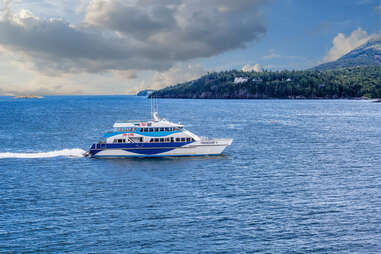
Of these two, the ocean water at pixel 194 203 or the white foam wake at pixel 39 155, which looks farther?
the white foam wake at pixel 39 155

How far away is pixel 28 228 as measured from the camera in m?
32.7

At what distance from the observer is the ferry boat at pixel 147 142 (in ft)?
209

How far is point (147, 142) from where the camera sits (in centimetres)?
6400

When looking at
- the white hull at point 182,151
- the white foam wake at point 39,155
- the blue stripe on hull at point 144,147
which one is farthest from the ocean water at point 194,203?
the blue stripe on hull at point 144,147

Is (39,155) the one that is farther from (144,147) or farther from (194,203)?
(194,203)

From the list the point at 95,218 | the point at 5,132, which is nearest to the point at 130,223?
the point at 95,218

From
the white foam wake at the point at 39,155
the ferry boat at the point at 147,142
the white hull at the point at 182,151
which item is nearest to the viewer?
the ferry boat at the point at 147,142

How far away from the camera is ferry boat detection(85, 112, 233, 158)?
209ft

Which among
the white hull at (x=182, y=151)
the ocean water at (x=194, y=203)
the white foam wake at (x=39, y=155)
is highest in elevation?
the white hull at (x=182, y=151)

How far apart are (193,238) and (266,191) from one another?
52.9 ft

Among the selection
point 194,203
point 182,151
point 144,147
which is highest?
point 144,147

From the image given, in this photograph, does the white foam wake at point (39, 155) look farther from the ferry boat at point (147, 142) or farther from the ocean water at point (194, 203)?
the ferry boat at point (147, 142)

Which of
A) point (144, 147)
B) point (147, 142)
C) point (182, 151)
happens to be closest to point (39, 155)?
point (144, 147)

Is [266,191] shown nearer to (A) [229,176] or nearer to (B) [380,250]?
(A) [229,176]
